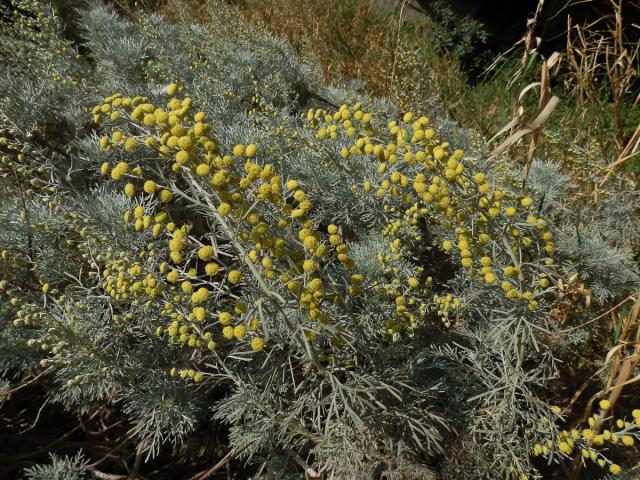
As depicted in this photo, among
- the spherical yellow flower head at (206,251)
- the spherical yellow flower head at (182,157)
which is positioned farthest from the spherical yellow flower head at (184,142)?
the spherical yellow flower head at (206,251)

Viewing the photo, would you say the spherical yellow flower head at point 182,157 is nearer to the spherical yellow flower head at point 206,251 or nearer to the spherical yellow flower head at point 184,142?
the spherical yellow flower head at point 184,142

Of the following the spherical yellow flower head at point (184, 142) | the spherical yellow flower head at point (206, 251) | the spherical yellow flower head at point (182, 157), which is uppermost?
the spherical yellow flower head at point (184, 142)

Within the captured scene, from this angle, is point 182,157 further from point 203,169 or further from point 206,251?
point 206,251

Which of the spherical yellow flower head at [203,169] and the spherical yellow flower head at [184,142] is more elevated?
the spherical yellow flower head at [184,142]

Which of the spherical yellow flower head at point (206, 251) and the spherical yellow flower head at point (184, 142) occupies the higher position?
the spherical yellow flower head at point (184, 142)

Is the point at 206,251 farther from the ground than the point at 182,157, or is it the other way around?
the point at 182,157

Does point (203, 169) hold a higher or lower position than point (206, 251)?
higher

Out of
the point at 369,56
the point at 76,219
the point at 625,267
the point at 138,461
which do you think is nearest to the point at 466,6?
the point at 369,56

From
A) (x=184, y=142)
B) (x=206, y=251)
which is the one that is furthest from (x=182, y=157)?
(x=206, y=251)

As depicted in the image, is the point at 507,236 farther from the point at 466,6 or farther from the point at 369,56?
the point at 466,6

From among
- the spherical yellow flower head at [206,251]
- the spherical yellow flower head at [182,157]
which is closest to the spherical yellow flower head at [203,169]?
the spherical yellow flower head at [182,157]

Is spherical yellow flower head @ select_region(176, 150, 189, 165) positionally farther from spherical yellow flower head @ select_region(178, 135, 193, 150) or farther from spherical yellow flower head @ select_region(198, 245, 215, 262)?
spherical yellow flower head @ select_region(198, 245, 215, 262)

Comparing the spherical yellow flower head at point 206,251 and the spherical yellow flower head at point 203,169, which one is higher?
the spherical yellow flower head at point 203,169

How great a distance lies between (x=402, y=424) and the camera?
1.42m
